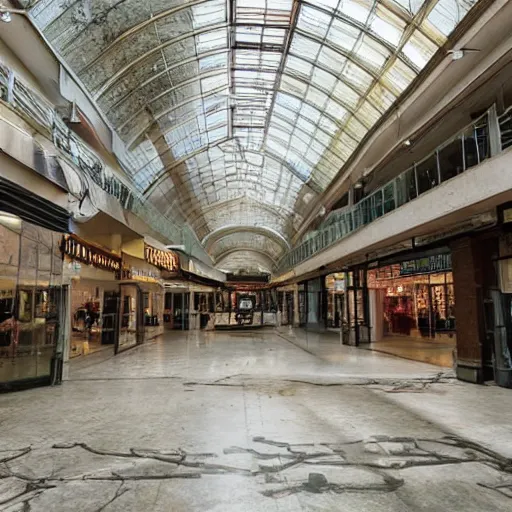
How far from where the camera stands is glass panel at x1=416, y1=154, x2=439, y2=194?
8602mm

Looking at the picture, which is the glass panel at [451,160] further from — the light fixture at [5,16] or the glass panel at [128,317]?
the glass panel at [128,317]

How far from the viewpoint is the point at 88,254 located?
37.6 ft

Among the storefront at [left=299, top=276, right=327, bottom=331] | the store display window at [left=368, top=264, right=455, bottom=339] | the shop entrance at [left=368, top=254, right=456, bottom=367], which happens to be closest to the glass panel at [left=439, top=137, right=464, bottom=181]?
the shop entrance at [left=368, top=254, right=456, bottom=367]

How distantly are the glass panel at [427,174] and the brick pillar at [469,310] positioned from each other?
1394mm

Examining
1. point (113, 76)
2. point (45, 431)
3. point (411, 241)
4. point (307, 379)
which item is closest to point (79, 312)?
point (113, 76)

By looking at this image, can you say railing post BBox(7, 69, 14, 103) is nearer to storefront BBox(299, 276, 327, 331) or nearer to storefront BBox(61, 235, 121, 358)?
storefront BBox(61, 235, 121, 358)

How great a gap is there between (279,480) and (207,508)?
2.51 ft

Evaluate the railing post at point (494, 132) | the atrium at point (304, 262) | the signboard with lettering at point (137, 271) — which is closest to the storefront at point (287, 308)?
the atrium at point (304, 262)

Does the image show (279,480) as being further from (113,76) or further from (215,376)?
(113,76)

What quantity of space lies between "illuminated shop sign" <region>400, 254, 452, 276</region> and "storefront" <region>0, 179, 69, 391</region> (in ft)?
41.2

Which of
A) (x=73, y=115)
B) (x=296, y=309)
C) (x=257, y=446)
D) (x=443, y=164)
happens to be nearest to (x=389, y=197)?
(x=443, y=164)

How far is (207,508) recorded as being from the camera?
3.17 metres

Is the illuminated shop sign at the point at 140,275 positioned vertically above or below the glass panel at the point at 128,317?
above

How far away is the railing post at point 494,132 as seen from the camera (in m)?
6.56
